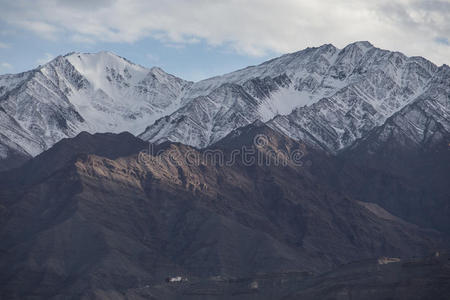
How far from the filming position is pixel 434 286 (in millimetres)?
197875

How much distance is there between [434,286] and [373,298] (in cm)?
1122

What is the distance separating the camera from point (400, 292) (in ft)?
652

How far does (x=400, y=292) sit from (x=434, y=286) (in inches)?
244

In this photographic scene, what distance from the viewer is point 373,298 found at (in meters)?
200

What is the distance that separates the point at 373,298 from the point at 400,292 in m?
5.02
